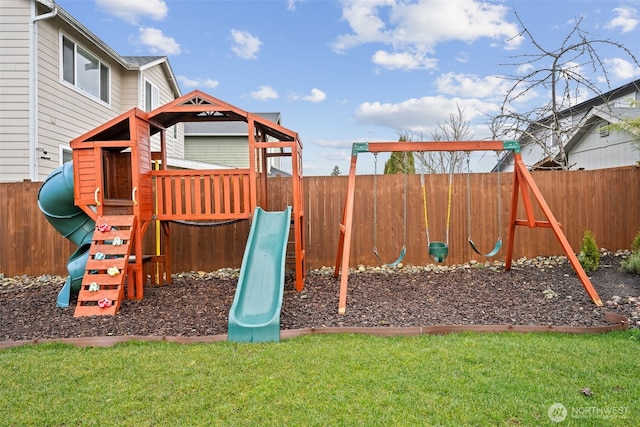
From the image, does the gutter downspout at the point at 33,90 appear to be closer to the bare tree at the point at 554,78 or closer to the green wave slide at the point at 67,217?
the green wave slide at the point at 67,217

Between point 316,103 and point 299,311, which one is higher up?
point 316,103

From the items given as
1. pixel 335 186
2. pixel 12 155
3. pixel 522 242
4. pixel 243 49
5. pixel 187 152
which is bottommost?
pixel 522 242

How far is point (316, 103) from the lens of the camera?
1191 cm

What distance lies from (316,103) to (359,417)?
10.5 m

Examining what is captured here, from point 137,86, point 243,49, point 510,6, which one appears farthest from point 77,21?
point 510,6

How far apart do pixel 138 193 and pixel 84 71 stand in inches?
238

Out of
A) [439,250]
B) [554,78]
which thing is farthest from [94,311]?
[554,78]

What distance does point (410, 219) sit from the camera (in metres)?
7.42

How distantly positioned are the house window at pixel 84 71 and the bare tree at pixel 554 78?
9812mm

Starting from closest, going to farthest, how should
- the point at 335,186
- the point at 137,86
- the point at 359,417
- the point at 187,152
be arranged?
1. the point at 359,417
2. the point at 335,186
3. the point at 137,86
4. the point at 187,152

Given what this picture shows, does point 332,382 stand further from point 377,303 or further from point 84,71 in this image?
point 84,71

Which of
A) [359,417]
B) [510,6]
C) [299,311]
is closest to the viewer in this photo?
[359,417]

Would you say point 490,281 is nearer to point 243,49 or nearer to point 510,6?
point 510,6

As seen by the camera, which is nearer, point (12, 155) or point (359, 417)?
point (359, 417)
